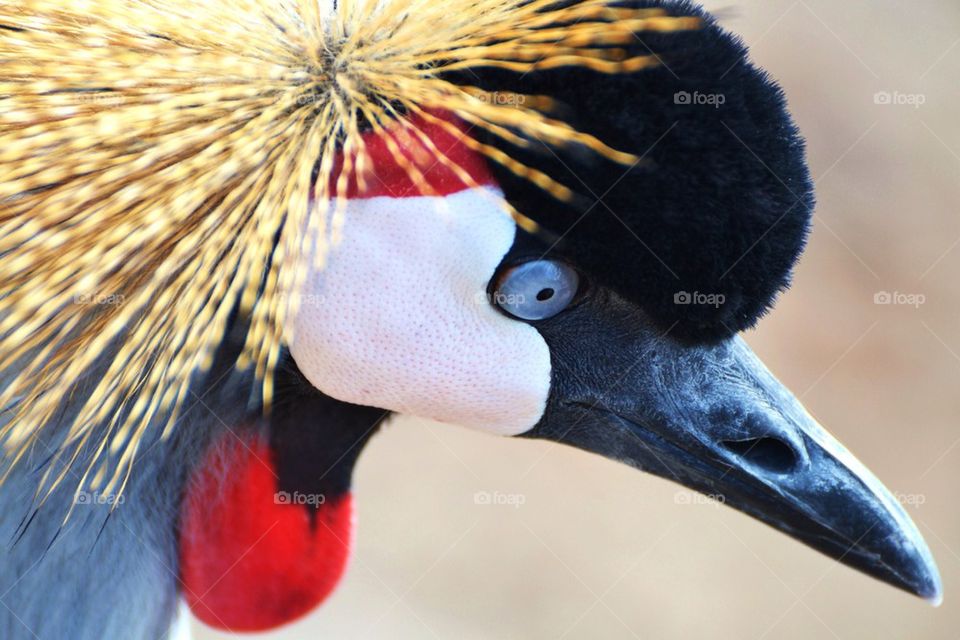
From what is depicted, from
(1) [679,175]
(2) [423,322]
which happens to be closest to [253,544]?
(2) [423,322]

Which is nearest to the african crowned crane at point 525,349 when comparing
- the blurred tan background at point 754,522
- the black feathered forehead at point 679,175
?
the black feathered forehead at point 679,175

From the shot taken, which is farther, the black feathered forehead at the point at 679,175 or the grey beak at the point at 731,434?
the grey beak at the point at 731,434

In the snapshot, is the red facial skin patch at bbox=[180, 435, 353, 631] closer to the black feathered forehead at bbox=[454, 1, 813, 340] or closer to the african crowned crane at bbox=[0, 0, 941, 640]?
the african crowned crane at bbox=[0, 0, 941, 640]

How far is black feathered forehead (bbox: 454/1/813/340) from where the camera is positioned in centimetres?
84

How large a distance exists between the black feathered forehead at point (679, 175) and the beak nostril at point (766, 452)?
165 mm

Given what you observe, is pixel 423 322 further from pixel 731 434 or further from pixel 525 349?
pixel 731 434

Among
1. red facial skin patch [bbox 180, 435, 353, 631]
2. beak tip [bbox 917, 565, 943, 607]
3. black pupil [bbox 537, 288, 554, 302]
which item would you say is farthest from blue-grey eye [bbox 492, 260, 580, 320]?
beak tip [bbox 917, 565, 943, 607]

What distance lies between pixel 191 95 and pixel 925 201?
2778 millimetres

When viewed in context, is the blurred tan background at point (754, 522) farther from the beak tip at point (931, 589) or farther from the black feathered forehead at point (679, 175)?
the black feathered forehead at point (679, 175)

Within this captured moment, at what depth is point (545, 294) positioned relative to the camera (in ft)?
3.16

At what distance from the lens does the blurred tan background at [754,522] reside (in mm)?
2508

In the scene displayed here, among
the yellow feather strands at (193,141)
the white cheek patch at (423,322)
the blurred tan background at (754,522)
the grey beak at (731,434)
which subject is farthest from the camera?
the blurred tan background at (754,522)

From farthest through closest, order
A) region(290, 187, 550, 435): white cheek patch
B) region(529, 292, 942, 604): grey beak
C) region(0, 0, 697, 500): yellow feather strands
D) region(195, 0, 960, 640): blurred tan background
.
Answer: region(195, 0, 960, 640): blurred tan background, region(529, 292, 942, 604): grey beak, region(290, 187, 550, 435): white cheek patch, region(0, 0, 697, 500): yellow feather strands

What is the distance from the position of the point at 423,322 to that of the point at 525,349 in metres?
0.11
